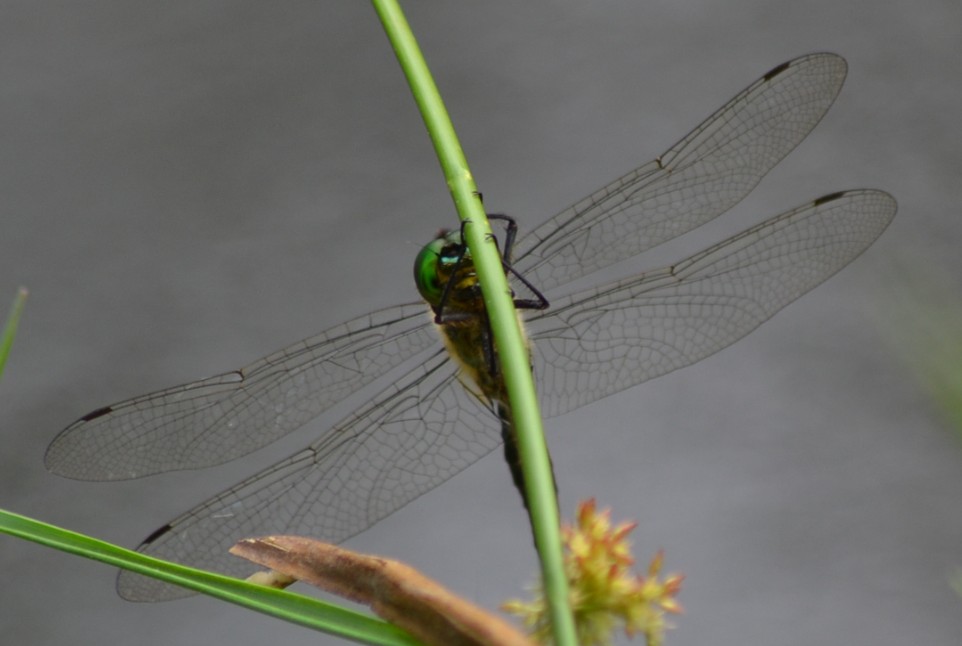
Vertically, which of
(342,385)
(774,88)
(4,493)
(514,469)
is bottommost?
(514,469)

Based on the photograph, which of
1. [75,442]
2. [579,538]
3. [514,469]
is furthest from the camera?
[75,442]

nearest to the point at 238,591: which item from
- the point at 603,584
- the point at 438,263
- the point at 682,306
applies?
the point at 603,584

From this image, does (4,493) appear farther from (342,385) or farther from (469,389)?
(469,389)

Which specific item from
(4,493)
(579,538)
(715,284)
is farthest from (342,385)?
(4,493)

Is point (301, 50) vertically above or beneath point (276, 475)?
above

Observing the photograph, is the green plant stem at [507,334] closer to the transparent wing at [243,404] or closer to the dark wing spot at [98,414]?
the transparent wing at [243,404]

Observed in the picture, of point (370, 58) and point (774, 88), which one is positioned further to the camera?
point (370, 58)

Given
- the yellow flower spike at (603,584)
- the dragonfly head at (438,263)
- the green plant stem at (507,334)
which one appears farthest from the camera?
the dragonfly head at (438,263)

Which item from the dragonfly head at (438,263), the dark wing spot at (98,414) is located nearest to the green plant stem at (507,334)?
the dragonfly head at (438,263)
